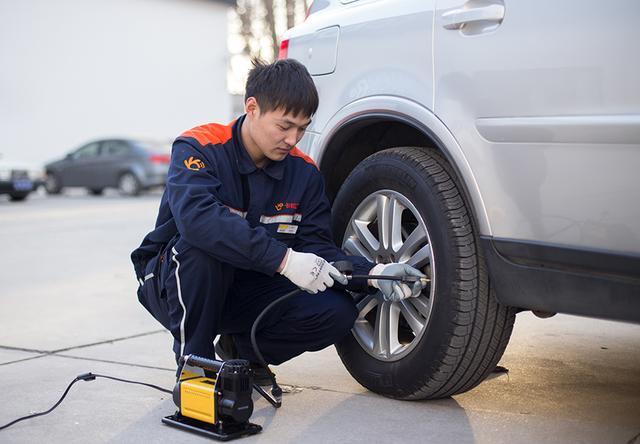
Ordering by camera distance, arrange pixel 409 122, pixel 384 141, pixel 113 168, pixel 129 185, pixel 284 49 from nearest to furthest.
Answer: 1. pixel 409 122
2. pixel 384 141
3. pixel 284 49
4. pixel 129 185
5. pixel 113 168

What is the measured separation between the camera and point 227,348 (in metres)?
3.24

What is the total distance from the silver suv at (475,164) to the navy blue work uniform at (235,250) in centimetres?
16

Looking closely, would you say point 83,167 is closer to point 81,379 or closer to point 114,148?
point 114,148

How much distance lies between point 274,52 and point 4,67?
32.8ft

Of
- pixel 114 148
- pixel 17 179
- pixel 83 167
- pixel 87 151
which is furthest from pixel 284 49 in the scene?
pixel 87 151

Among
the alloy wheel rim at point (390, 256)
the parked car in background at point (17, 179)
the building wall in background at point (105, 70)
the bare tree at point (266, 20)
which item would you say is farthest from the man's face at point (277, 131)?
the bare tree at point (266, 20)

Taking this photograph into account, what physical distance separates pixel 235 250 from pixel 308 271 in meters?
0.23

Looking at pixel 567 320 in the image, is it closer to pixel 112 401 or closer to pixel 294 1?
pixel 112 401

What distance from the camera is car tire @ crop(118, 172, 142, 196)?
645 inches

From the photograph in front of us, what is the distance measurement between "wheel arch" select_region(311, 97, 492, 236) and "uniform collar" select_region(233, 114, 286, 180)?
33 cm

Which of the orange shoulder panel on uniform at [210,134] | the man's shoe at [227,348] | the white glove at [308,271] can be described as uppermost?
the orange shoulder panel on uniform at [210,134]

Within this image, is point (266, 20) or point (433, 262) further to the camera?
point (266, 20)

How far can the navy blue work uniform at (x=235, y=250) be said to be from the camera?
2688 millimetres

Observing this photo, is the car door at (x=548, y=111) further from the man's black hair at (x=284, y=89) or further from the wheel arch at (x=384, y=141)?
the man's black hair at (x=284, y=89)
